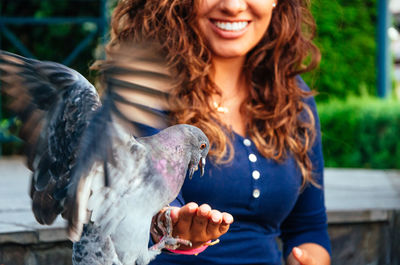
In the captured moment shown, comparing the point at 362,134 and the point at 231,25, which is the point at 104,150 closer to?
the point at 231,25

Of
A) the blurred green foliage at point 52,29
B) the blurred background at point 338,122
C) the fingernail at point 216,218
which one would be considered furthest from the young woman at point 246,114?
the blurred green foliage at point 52,29

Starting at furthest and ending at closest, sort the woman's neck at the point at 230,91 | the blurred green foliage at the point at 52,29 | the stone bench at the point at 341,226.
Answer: the blurred green foliage at the point at 52,29 < the stone bench at the point at 341,226 < the woman's neck at the point at 230,91

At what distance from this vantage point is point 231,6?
2.00 meters

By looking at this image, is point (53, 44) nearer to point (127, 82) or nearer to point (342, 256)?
point (342, 256)

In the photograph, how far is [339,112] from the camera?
21.5 feet

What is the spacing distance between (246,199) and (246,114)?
1.28ft

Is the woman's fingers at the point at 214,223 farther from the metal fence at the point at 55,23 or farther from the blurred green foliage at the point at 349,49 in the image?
the blurred green foliage at the point at 349,49

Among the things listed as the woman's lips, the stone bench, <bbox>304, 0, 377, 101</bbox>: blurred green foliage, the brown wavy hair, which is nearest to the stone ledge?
the stone bench

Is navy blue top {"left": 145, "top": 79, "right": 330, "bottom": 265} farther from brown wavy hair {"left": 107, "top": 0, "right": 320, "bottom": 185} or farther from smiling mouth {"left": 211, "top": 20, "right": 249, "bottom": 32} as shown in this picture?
smiling mouth {"left": 211, "top": 20, "right": 249, "bottom": 32}

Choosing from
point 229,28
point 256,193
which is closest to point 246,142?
point 256,193

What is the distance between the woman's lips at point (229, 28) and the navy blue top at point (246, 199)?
1.39ft

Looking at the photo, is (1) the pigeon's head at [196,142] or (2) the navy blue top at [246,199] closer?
(1) the pigeon's head at [196,142]

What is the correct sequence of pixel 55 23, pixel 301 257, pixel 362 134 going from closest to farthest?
1. pixel 301 257
2. pixel 362 134
3. pixel 55 23

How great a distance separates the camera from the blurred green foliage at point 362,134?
604 cm
